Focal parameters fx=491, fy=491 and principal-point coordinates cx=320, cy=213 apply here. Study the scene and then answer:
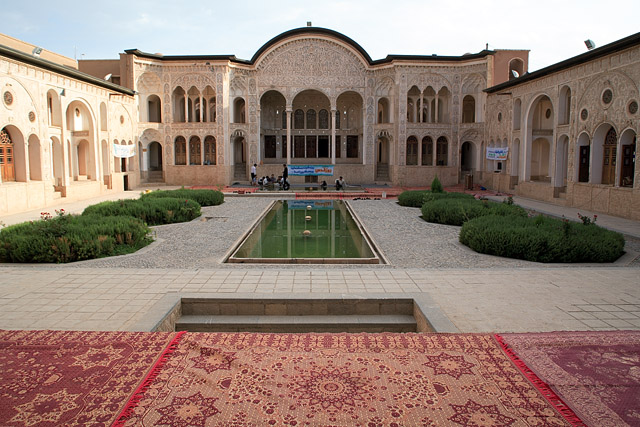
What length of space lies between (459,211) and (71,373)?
10854mm

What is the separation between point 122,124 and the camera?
23672 millimetres

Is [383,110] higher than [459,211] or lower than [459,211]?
higher

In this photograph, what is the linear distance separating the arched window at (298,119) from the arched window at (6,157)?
17.2 metres

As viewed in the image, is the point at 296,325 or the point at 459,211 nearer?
the point at 296,325

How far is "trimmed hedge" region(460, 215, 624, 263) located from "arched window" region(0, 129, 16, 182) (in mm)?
14050

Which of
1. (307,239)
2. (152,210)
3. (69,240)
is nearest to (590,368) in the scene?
(69,240)

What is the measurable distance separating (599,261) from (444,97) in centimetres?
2019

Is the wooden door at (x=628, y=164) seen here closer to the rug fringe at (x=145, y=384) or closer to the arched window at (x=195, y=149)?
the rug fringe at (x=145, y=384)

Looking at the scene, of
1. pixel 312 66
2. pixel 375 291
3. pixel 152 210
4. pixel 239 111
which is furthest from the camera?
pixel 239 111

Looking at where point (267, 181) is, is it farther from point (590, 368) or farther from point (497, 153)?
point (590, 368)

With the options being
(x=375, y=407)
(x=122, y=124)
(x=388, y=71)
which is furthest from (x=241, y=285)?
(x=388, y=71)

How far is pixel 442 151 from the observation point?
27.5 meters

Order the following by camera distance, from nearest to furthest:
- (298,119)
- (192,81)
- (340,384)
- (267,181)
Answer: (340,384) < (267,181) < (192,81) < (298,119)

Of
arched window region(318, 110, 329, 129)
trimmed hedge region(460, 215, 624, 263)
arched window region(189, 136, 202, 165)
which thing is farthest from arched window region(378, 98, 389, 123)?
trimmed hedge region(460, 215, 624, 263)
